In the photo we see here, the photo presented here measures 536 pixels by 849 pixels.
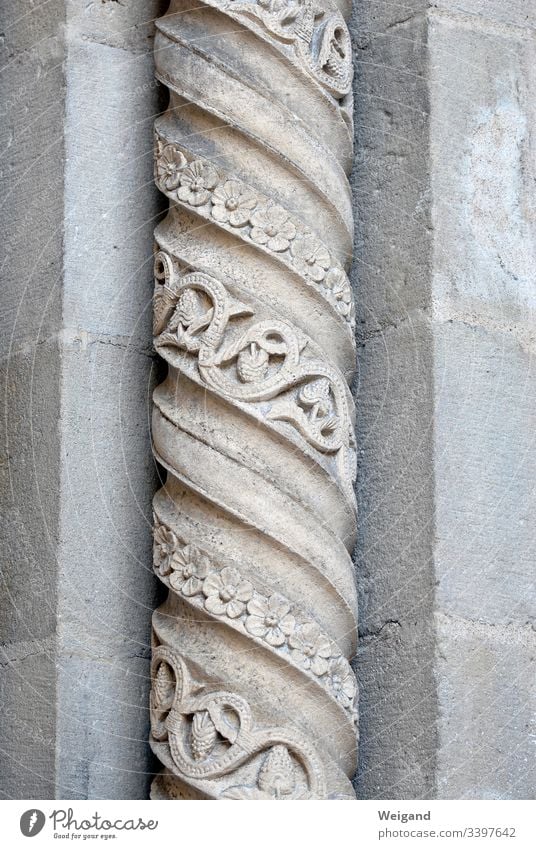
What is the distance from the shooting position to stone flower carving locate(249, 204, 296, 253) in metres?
2.17

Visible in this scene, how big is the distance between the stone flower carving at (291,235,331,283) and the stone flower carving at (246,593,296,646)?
1.43ft

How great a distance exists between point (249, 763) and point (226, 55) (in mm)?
931

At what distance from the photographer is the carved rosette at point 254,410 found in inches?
80.8

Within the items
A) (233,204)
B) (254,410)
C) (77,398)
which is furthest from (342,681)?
(233,204)

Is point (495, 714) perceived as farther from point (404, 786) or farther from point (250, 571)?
point (250, 571)

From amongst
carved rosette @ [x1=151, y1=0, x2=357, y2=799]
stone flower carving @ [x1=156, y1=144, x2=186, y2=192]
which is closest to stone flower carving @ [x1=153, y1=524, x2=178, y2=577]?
carved rosette @ [x1=151, y1=0, x2=357, y2=799]

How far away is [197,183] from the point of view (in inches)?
87.0

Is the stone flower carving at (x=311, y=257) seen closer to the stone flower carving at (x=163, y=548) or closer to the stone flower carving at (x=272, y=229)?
the stone flower carving at (x=272, y=229)

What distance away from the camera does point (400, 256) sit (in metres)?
2.33
